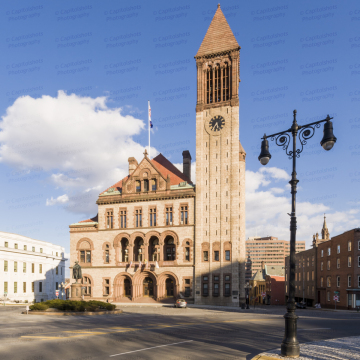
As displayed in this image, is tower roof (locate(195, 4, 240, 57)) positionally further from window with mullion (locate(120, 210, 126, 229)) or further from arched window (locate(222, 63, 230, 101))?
window with mullion (locate(120, 210, 126, 229))

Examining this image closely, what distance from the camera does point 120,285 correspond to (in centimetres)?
6656

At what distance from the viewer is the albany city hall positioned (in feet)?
204

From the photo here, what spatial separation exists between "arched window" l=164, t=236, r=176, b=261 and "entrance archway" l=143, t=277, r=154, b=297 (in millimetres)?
4977

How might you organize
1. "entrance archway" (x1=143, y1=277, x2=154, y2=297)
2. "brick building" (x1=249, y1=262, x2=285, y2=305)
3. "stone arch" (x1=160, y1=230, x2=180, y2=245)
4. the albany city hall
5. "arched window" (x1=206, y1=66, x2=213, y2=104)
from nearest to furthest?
the albany city hall < "stone arch" (x1=160, y1=230, x2=180, y2=245) < "entrance archway" (x1=143, y1=277, x2=154, y2=297) < "arched window" (x1=206, y1=66, x2=213, y2=104) < "brick building" (x1=249, y1=262, x2=285, y2=305)

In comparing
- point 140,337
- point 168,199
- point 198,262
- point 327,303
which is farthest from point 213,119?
point 140,337

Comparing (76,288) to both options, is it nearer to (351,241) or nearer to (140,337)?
(140,337)

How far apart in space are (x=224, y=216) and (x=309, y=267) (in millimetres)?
37201

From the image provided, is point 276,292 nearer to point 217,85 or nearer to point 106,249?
point 106,249

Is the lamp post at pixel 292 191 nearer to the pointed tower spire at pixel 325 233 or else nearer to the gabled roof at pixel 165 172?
the gabled roof at pixel 165 172

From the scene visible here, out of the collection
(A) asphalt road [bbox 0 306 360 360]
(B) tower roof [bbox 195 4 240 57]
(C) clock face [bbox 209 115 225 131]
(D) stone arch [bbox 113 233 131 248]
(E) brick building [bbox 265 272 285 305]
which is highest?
(B) tower roof [bbox 195 4 240 57]

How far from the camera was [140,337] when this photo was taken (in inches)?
796

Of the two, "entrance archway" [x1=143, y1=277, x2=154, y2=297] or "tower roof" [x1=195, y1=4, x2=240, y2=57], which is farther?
"tower roof" [x1=195, y1=4, x2=240, y2=57]

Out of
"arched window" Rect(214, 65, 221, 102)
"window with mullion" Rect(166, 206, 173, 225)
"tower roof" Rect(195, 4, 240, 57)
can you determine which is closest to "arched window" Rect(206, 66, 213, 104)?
"arched window" Rect(214, 65, 221, 102)

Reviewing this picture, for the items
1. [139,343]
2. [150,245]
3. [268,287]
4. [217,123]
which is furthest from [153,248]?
[268,287]
